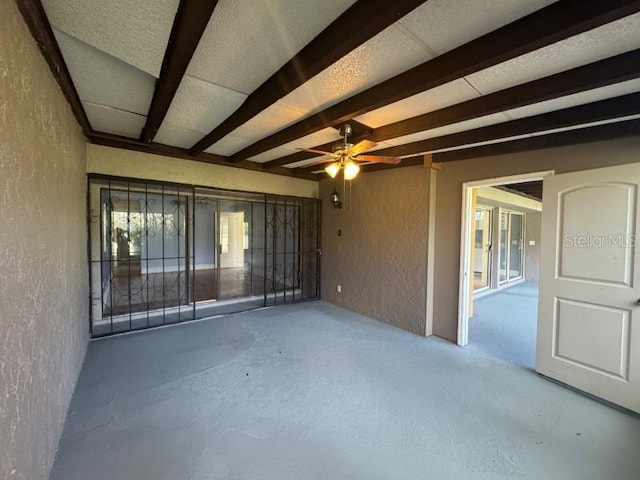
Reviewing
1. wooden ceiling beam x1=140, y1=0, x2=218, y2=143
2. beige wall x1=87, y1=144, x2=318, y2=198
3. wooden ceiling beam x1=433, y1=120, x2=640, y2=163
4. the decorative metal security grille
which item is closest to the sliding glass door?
wooden ceiling beam x1=433, y1=120, x2=640, y2=163

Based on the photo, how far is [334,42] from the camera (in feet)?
4.64

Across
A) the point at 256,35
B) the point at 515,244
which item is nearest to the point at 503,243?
the point at 515,244

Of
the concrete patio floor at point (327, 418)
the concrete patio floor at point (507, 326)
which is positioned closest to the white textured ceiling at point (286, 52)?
the concrete patio floor at point (327, 418)

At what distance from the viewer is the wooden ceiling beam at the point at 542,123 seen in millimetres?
2018

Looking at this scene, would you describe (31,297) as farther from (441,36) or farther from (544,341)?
(544,341)

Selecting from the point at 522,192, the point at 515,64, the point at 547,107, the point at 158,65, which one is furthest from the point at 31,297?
the point at 522,192

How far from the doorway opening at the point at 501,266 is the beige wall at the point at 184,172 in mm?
2980

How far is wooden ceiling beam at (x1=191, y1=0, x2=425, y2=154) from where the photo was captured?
1202 mm

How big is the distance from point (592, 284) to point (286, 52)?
3.09m

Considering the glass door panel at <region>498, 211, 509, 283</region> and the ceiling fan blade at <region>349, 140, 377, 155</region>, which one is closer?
the ceiling fan blade at <region>349, 140, 377, 155</region>

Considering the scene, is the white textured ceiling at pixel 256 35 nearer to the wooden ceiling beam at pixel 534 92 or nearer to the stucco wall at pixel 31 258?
the stucco wall at pixel 31 258

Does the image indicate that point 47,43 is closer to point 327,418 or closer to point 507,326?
point 327,418

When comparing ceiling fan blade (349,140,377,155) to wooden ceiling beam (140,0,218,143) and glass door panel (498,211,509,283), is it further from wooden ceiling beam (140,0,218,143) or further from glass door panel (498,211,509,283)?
glass door panel (498,211,509,283)

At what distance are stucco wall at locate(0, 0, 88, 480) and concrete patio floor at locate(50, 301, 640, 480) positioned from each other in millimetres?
394
